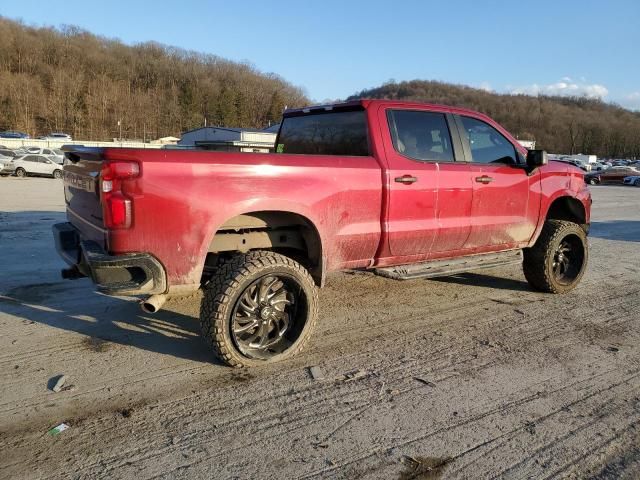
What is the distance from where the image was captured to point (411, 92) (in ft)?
373

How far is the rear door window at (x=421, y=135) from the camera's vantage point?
4.68 metres

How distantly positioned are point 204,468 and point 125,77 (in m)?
130

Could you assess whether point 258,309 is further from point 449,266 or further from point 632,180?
point 632,180

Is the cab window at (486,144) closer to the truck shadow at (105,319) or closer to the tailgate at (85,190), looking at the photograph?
the truck shadow at (105,319)

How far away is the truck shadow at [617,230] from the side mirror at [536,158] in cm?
666

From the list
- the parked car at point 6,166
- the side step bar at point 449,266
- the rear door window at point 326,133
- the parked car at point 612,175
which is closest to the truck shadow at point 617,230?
the side step bar at point 449,266

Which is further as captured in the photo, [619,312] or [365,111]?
[619,312]

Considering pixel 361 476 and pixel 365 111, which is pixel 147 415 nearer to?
pixel 361 476

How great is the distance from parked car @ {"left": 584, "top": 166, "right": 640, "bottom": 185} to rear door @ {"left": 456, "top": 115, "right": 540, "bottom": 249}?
121 feet

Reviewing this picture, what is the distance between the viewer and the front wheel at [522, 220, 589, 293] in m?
5.94

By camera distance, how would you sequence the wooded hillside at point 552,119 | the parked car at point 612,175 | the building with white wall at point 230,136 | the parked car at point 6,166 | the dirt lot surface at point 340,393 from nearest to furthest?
the dirt lot surface at point 340,393 < the parked car at point 6,166 < the parked car at point 612,175 < the building with white wall at point 230,136 < the wooded hillside at point 552,119

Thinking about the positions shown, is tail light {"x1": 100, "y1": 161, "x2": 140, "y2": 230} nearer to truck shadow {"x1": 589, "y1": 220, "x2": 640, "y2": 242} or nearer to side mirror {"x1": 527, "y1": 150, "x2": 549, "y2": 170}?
side mirror {"x1": 527, "y1": 150, "x2": 549, "y2": 170}

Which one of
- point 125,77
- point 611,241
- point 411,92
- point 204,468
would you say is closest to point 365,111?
point 204,468

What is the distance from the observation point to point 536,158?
538cm
